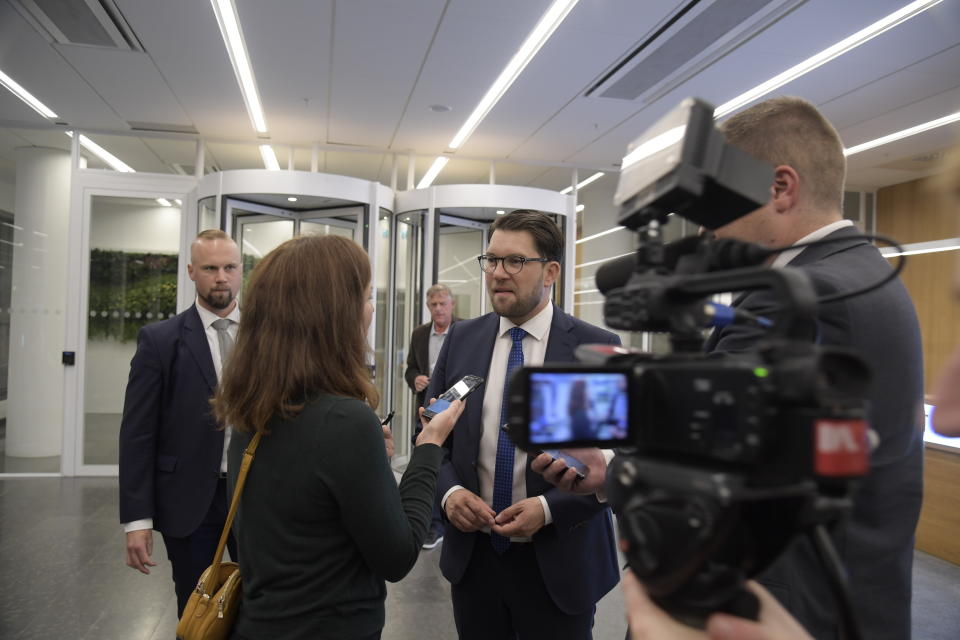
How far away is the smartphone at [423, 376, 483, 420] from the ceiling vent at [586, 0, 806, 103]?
3.19 metres

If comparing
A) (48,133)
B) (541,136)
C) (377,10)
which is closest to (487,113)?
(541,136)

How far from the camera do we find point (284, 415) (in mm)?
1292

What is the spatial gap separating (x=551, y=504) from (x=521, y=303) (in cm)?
60

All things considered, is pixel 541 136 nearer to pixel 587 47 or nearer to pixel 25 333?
pixel 587 47

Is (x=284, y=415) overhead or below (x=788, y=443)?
below

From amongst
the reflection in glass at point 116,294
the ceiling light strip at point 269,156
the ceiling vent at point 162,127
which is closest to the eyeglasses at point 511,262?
the reflection in glass at point 116,294

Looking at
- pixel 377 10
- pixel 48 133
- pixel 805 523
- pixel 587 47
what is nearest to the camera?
pixel 805 523

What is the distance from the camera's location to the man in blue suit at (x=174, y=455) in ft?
7.07

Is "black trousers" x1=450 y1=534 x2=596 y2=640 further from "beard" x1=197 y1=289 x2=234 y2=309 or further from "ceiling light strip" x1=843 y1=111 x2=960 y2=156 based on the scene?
"ceiling light strip" x1=843 y1=111 x2=960 y2=156

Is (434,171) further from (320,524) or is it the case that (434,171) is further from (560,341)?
(320,524)

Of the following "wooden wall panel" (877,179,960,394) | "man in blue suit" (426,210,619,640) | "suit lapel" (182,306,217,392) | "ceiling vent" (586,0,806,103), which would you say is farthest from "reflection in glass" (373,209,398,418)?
"wooden wall panel" (877,179,960,394)

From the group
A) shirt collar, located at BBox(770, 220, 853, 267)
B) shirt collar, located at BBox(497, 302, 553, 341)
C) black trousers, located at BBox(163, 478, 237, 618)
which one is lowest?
black trousers, located at BBox(163, 478, 237, 618)

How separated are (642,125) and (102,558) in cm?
566

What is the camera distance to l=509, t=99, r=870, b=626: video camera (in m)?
0.54
